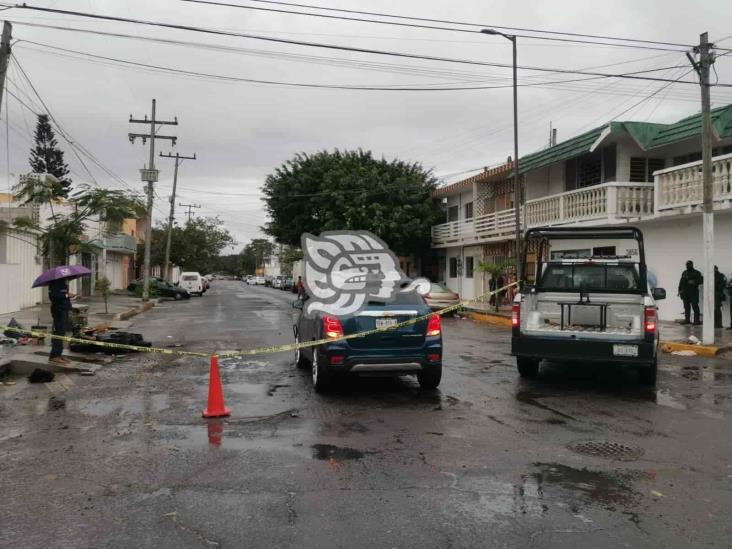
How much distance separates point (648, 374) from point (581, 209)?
12560 mm

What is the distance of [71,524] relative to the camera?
412 cm

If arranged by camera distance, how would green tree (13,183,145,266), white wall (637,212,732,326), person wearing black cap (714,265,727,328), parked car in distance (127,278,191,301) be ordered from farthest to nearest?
1. parked car in distance (127,278,191,301)
2. white wall (637,212,732,326)
3. person wearing black cap (714,265,727,328)
4. green tree (13,183,145,266)

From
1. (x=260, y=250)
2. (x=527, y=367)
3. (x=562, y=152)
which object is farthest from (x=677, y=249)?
(x=260, y=250)

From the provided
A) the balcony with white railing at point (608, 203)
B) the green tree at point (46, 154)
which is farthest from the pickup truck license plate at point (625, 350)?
the green tree at point (46, 154)

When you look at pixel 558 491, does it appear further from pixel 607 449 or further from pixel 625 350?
pixel 625 350

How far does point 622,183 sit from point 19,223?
52.8ft

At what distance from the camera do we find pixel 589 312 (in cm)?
991

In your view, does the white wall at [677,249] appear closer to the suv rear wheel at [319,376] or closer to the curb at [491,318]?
the curb at [491,318]

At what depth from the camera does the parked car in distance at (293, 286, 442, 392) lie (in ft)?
26.1

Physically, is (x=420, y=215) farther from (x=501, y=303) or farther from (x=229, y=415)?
(x=229, y=415)

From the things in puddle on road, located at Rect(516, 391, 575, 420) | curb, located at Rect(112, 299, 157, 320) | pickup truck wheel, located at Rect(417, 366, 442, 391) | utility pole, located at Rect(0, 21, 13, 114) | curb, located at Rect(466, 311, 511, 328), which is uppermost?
utility pole, located at Rect(0, 21, 13, 114)

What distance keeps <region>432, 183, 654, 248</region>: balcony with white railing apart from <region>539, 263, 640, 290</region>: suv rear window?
9673mm

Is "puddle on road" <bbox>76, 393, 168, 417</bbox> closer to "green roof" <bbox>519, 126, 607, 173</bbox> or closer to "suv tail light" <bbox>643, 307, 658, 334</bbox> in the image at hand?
"suv tail light" <bbox>643, 307, 658, 334</bbox>

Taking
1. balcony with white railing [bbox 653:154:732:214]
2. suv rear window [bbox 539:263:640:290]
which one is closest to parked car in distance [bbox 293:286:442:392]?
suv rear window [bbox 539:263:640:290]
